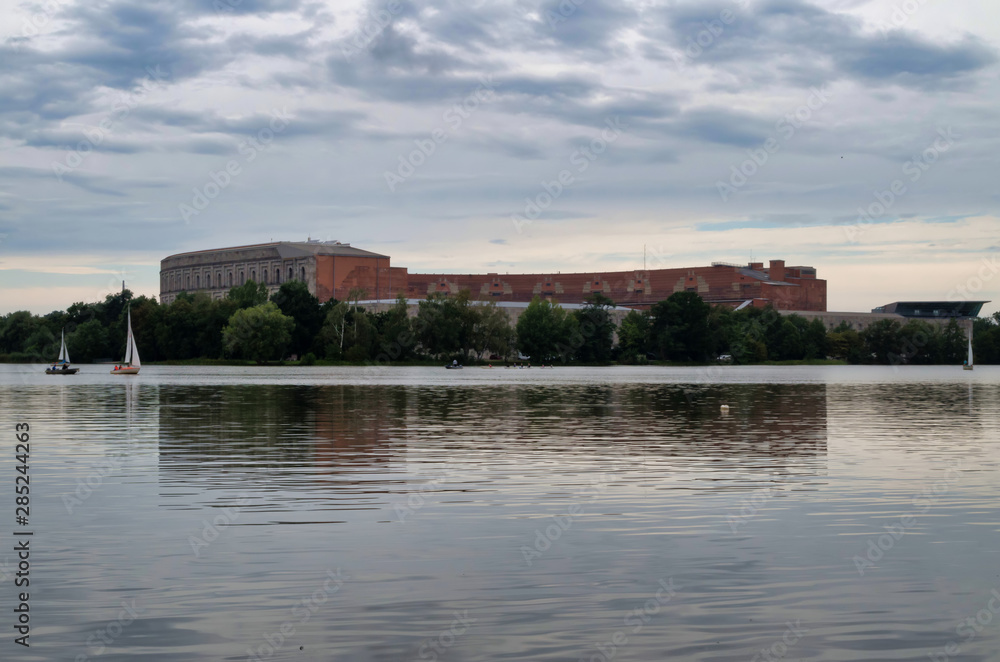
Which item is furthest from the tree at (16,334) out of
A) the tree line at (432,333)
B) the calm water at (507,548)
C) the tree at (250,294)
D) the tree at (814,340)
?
the calm water at (507,548)

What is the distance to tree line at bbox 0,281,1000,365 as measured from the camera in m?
150

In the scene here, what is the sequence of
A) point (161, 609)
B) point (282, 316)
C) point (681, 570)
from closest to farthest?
point (161, 609), point (681, 570), point (282, 316)

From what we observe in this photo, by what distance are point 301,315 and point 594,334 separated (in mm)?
47939

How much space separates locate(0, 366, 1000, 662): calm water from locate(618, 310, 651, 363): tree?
144m

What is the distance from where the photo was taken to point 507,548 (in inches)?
557

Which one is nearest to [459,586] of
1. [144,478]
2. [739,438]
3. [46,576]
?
[46,576]

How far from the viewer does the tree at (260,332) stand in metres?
147

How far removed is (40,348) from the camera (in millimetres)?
176000

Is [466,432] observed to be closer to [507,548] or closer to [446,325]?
[507,548]

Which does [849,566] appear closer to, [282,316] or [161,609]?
[161,609]

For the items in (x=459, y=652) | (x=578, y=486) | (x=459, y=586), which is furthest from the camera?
(x=578, y=486)

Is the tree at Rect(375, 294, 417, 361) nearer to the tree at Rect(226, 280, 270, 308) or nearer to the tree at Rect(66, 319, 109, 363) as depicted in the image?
the tree at Rect(226, 280, 270, 308)

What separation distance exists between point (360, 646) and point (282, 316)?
142 meters

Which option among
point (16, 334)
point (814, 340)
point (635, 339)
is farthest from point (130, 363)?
point (814, 340)
